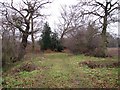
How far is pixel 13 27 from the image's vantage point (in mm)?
30125

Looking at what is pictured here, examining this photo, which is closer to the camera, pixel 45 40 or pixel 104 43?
pixel 104 43

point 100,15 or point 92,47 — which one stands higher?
point 100,15

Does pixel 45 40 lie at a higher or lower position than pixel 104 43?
higher

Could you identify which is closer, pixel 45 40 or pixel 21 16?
pixel 21 16

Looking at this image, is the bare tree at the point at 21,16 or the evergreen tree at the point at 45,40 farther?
the evergreen tree at the point at 45,40

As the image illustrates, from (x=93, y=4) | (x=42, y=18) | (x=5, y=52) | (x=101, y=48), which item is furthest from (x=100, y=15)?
(x=5, y=52)

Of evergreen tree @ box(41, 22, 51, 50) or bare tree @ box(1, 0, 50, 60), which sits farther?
evergreen tree @ box(41, 22, 51, 50)

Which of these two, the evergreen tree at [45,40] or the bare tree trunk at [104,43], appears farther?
the evergreen tree at [45,40]

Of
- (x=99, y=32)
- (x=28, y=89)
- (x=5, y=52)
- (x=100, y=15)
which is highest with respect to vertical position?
(x=100, y=15)

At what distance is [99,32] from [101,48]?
2.04 m

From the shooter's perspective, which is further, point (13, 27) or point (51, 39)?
point (51, 39)

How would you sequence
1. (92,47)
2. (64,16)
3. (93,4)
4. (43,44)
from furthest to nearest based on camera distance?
(64,16), (43,44), (92,47), (93,4)

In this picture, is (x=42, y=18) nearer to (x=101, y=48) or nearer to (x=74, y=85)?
(x=101, y=48)

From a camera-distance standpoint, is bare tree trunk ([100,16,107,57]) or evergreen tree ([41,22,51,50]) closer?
bare tree trunk ([100,16,107,57])
